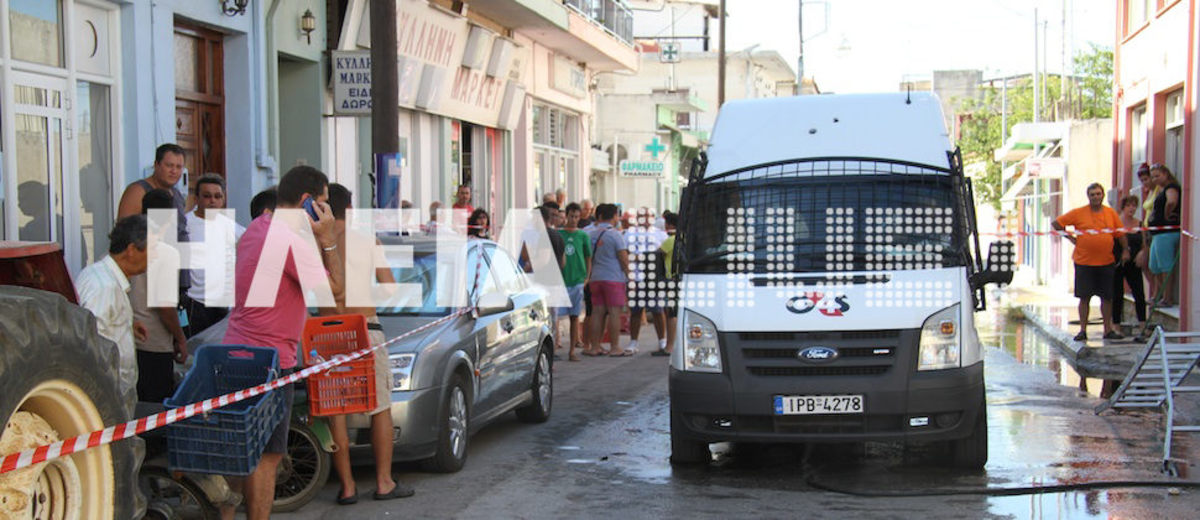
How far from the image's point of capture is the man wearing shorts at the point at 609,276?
15.8 metres

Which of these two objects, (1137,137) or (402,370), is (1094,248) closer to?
(1137,137)

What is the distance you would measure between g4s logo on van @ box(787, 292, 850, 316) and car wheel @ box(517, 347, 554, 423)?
2.96 m

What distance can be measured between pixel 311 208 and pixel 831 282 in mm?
3216

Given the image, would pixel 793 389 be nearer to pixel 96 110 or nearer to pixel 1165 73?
pixel 96 110

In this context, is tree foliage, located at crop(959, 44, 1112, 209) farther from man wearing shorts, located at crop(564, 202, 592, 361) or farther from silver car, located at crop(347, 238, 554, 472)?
silver car, located at crop(347, 238, 554, 472)

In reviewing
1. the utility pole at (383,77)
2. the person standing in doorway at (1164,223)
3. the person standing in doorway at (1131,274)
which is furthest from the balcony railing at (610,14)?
the utility pole at (383,77)

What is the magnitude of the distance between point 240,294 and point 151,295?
3.79ft

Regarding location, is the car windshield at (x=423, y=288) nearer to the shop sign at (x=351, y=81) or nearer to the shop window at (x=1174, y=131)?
the shop sign at (x=351, y=81)

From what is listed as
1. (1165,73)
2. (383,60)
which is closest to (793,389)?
(383,60)

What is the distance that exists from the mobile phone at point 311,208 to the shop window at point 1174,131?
13.8 metres

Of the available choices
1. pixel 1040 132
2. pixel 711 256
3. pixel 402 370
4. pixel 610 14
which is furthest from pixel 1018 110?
pixel 402 370

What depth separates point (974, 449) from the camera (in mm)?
7992

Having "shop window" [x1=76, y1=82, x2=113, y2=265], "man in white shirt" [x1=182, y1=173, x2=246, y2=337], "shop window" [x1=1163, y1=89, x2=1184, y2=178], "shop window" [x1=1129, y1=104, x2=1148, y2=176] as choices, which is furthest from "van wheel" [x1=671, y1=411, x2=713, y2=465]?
"shop window" [x1=1129, y1=104, x2=1148, y2=176]

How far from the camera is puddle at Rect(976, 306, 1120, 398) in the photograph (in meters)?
12.6
